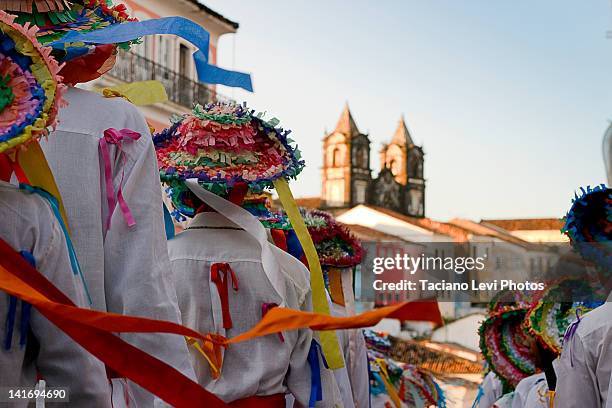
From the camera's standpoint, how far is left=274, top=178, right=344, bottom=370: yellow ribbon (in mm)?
3777

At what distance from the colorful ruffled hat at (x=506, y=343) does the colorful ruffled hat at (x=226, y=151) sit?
3210mm

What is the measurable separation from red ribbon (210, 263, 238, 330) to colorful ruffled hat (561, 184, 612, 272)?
1493 mm

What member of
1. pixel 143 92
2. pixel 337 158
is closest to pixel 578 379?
pixel 143 92

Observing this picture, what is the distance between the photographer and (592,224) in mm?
4609

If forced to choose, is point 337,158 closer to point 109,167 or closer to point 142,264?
point 109,167

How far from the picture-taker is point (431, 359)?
35.3 meters

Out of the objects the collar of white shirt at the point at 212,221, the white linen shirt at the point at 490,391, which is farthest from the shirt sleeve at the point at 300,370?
the white linen shirt at the point at 490,391

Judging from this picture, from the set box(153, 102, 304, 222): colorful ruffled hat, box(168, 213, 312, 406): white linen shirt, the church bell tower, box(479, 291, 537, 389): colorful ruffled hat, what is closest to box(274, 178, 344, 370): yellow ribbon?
box(153, 102, 304, 222): colorful ruffled hat

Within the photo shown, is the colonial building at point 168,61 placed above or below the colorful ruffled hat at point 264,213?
above

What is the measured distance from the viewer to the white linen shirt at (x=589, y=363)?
4.05m

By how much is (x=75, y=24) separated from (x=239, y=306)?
1857 mm

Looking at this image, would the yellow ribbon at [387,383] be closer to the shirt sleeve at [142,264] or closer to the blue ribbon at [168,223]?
the blue ribbon at [168,223]

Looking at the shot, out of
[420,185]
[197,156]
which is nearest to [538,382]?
[197,156]

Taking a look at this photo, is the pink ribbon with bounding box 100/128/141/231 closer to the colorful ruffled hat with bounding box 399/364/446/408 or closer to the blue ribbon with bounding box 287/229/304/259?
the blue ribbon with bounding box 287/229/304/259
